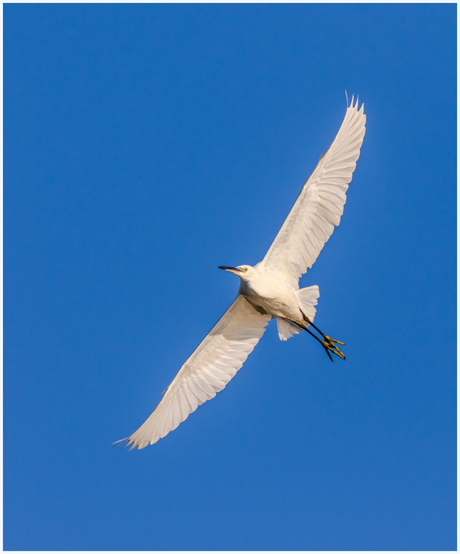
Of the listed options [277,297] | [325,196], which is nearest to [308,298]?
[277,297]

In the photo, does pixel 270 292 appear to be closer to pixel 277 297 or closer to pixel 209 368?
pixel 277 297

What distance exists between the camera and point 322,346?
475 inches

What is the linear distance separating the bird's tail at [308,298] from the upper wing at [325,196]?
23.3 inches

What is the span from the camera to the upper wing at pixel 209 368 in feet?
38.4

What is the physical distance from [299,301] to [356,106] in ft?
9.73

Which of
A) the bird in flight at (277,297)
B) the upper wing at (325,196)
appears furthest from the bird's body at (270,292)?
the upper wing at (325,196)

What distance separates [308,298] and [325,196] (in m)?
1.51

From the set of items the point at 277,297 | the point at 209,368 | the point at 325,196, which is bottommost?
the point at 209,368

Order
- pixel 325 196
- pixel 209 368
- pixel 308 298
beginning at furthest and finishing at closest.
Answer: pixel 209 368 → pixel 308 298 → pixel 325 196

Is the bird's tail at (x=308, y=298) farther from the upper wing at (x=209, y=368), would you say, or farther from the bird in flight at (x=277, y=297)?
the upper wing at (x=209, y=368)

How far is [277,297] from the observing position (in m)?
11.1

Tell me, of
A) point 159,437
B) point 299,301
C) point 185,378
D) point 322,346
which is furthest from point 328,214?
point 159,437

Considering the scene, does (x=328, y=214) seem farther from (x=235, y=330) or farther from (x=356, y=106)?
(x=235, y=330)

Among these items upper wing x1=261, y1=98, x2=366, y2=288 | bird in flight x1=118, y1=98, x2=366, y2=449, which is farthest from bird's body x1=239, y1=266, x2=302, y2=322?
upper wing x1=261, y1=98, x2=366, y2=288
